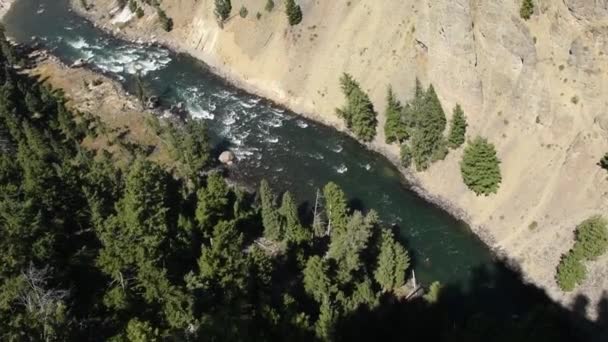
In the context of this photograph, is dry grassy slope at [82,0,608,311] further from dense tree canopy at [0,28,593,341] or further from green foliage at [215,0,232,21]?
green foliage at [215,0,232,21]

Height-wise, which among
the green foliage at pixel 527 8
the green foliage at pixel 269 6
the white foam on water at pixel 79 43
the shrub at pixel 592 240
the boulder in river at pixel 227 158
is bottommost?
the white foam on water at pixel 79 43

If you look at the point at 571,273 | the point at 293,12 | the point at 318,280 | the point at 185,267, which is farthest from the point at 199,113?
the point at 571,273

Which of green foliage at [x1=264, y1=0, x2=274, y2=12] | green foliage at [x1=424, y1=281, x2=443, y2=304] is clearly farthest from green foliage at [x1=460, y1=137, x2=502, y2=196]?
green foliage at [x1=264, y1=0, x2=274, y2=12]

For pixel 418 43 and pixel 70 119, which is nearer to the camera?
pixel 418 43

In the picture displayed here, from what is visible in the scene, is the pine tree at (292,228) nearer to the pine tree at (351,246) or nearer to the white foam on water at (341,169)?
the pine tree at (351,246)

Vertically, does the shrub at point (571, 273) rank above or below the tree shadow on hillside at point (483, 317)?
above

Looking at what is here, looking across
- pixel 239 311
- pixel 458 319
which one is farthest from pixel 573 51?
pixel 239 311

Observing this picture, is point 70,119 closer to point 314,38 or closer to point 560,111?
point 314,38

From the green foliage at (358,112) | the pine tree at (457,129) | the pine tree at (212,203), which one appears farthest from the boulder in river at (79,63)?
the pine tree at (457,129)
